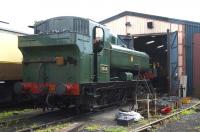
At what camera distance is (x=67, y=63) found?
12703 millimetres

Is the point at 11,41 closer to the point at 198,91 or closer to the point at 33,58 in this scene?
the point at 33,58

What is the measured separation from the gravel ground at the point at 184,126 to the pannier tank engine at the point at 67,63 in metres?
2.75

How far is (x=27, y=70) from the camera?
1342 cm

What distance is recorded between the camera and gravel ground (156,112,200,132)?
1123cm

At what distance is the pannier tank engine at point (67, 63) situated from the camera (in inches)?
492

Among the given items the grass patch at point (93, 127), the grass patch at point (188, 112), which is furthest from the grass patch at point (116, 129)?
the grass patch at point (188, 112)

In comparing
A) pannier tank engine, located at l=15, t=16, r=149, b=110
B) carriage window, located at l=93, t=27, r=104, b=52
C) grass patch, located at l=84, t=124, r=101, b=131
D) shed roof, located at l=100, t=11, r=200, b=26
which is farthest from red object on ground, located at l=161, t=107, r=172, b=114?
shed roof, located at l=100, t=11, r=200, b=26

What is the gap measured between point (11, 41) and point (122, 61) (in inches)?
172

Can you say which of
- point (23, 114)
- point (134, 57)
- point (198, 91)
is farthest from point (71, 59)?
point (198, 91)

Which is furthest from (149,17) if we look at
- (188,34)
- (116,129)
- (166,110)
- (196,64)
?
(116,129)

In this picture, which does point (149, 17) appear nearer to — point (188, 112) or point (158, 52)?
point (158, 52)

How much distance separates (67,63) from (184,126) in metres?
4.05

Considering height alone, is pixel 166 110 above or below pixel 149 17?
below

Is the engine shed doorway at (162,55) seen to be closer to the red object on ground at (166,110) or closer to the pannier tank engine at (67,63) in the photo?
the red object on ground at (166,110)
